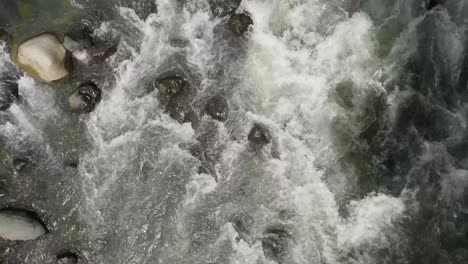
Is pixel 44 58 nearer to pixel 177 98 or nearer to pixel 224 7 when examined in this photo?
pixel 177 98

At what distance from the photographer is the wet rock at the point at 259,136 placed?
10422 millimetres

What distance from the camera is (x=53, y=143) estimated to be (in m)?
11.0

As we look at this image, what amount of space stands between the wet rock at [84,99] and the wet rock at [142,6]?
224cm

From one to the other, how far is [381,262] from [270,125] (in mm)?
3958

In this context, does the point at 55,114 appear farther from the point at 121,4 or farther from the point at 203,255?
the point at 203,255

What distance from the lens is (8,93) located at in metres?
11.2

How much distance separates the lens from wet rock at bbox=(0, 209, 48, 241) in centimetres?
1050

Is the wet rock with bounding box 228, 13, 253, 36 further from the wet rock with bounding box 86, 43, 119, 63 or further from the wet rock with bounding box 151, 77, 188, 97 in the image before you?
the wet rock with bounding box 86, 43, 119, 63

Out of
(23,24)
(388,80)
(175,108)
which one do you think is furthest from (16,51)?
(388,80)

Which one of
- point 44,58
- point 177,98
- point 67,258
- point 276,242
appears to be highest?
point 177,98

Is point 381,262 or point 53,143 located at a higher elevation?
point 381,262

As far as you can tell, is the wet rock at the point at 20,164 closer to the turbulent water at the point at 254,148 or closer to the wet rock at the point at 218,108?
the turbulent water at the point at 254,148

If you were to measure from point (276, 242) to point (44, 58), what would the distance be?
7.19 meters

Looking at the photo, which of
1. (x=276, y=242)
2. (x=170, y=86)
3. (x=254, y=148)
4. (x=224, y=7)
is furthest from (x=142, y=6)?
(x=276, y=242)
